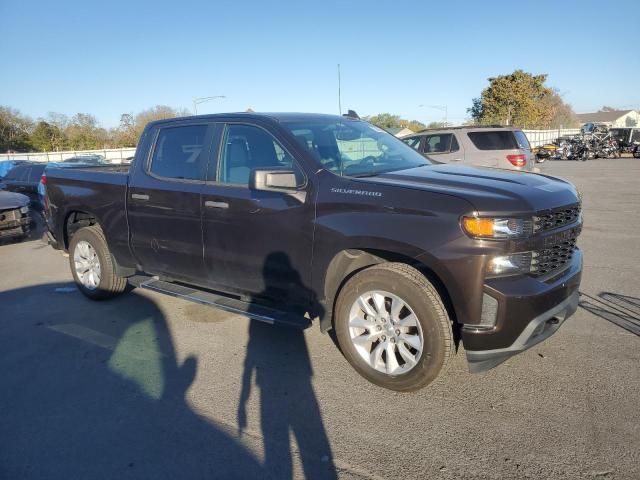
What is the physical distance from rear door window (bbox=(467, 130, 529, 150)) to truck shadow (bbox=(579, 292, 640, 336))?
580cm

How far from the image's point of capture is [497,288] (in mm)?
2908

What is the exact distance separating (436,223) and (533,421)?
137 cm

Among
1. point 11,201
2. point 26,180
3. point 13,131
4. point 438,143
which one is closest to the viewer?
point 11,201

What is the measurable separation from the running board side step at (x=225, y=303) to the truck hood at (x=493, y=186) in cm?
125

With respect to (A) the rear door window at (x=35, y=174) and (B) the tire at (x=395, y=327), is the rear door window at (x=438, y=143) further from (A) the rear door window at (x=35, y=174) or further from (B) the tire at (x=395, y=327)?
(A) the rear door window at (x=35, y=174)

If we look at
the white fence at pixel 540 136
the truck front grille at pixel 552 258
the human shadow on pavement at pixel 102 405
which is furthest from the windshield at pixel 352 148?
the white fence at pixel 540 136

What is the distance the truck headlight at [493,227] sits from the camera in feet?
9.50

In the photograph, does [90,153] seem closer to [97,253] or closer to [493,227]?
[97,253]

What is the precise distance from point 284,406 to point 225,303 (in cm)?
119

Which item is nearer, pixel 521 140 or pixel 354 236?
→ pixel 354 236

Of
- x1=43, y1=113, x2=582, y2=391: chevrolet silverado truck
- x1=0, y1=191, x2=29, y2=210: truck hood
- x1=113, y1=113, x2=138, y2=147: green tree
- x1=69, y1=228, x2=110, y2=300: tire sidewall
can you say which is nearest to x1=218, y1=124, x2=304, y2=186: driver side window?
x1=43, y1=113, x2=582, y2=391: chevrolet silverado truck

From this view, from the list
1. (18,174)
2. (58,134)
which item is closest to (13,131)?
(58,134)

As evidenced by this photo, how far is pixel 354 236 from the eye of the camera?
Answer: 3.32 metres

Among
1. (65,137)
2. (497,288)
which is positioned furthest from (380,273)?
(65,137)
